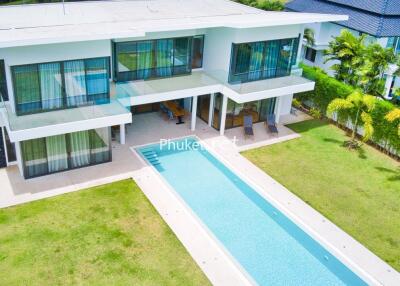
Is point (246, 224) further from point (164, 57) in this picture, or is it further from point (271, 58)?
point (271, 58)

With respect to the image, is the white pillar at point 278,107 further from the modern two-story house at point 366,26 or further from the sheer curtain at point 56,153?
the sheer curtain at point 56,153

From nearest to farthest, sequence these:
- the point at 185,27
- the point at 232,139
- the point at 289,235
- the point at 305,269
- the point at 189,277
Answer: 1. the point at 189,277
2. the point at 305,269
3. the point at 289,235
4. the point at 185,27
5. the point at 232,139

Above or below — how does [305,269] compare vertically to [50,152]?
below

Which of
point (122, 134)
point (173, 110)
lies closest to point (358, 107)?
point (173, 110)

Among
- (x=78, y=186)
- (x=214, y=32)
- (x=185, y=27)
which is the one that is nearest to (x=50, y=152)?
(x=78, y=186)

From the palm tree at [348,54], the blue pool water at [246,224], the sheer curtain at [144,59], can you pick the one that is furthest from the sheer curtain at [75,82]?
the palm tree at [348,54]

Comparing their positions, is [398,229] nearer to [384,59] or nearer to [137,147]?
[384,59]
